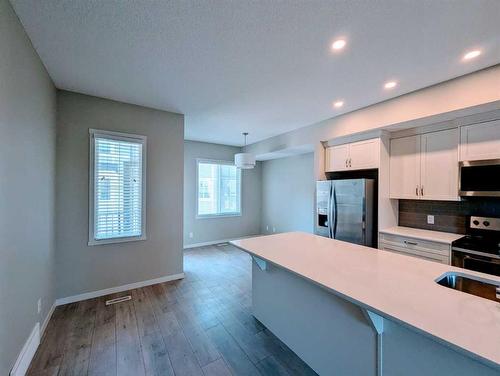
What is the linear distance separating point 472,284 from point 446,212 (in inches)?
80.3

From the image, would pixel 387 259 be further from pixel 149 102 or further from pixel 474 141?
pixel 149 102

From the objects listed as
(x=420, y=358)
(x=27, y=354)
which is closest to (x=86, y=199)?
(x=27, y=354)

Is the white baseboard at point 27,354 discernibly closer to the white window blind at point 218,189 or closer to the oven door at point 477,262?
the white window blind at point 218,189

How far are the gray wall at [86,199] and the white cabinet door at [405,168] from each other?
10.6 feet

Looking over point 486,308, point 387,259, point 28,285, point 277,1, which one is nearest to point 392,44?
point 277,1

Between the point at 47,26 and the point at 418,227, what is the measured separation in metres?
4.64

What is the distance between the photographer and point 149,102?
126 inches

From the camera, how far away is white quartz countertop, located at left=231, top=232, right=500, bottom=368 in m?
0.86

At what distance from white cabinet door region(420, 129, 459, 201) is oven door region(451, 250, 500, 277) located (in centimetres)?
69

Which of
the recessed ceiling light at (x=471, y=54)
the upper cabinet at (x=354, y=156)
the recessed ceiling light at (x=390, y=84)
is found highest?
the recessed ceiling light at (x=471, y=54)

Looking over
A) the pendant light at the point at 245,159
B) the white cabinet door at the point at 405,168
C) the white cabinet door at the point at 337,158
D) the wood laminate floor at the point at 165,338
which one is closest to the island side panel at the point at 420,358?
the wood laminate floor at the point at 165,338

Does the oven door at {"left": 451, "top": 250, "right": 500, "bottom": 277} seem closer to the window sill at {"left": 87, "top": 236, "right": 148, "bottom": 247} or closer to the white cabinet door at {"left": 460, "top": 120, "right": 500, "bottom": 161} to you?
the white cabinet door at {"left": 460, "top": 120, "right": 500, "bottom": 161}

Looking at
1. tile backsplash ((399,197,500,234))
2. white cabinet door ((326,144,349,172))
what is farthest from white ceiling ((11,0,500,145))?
tile backsplash ((399,197,500,234))

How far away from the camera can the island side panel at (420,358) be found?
966 millimetres
